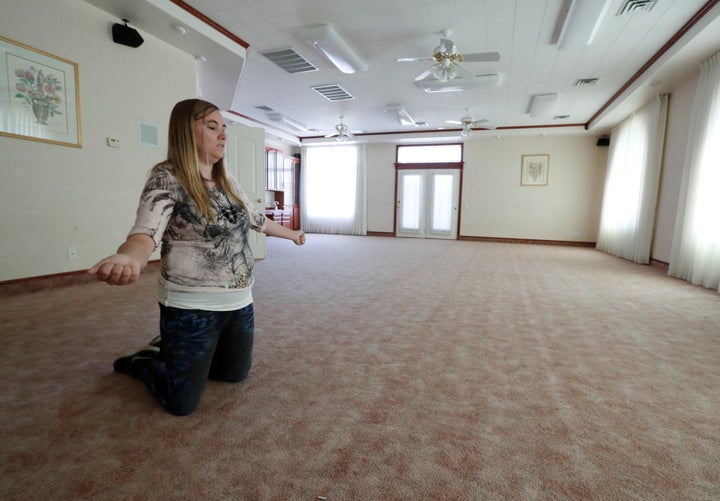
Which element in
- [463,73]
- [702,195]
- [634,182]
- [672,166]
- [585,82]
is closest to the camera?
[702,195]

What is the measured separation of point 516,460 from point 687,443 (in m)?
0.63

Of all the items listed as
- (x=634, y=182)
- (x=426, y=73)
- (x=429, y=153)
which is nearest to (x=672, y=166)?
(x=634, y=182)

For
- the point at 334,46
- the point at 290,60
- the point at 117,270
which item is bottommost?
the point at 117,270

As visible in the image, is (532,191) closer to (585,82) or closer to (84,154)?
(585,82)

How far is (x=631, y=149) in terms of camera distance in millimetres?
6520

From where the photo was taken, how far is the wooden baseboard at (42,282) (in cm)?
292

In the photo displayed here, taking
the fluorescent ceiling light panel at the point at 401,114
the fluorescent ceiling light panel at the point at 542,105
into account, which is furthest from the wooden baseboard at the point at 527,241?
the fluorescent ceiling light panel at the point at 401,114

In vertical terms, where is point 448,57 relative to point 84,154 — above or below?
above

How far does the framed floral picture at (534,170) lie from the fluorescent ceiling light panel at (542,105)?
1553mm

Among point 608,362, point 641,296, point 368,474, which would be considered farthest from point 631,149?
point 368,474

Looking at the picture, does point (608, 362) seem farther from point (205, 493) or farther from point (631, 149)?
point (631, 149)

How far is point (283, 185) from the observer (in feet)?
34.9

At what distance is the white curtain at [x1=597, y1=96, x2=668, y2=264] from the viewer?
5.65m

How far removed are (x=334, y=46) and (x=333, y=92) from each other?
7.34 feet
